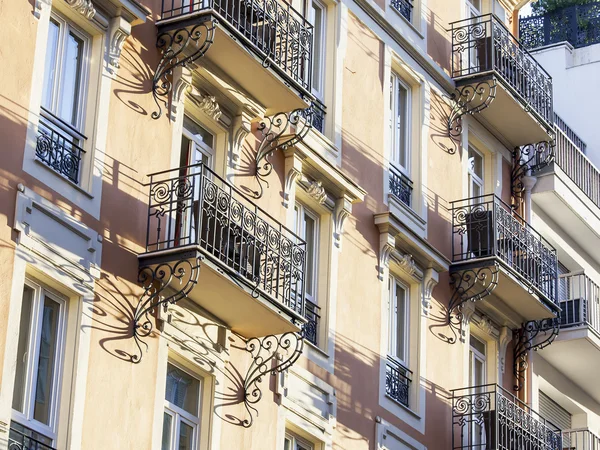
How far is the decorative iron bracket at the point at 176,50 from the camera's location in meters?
20.3

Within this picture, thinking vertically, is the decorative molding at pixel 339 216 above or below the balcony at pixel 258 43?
below

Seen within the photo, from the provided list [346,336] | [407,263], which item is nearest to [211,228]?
[346,336]

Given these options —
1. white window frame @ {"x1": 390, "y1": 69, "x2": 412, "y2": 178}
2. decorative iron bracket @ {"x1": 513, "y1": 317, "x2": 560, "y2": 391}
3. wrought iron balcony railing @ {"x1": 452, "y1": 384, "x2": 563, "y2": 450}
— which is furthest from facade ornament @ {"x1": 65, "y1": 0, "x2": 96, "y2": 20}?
decorative iron bracket @ {"x1": 513, "y1": 317, "x2": 560, "y2": 391}

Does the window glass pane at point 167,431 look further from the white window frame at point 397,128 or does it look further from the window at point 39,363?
the white window frame at point 397,128

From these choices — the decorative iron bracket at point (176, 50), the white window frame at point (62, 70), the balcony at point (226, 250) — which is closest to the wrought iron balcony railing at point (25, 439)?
the balcony at point (226, 250)

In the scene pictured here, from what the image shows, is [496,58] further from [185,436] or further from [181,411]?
[185,436]

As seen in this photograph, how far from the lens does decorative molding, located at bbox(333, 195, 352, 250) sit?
2362cm

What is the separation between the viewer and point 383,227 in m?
24.7

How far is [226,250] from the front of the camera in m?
19.6

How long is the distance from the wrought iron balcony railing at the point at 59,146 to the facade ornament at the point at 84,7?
1328mm

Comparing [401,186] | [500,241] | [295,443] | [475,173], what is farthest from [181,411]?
[475,173]

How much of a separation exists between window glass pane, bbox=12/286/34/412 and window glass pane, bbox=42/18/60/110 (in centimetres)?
238

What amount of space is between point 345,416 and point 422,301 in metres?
3.48

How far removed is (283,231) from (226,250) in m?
2.63
